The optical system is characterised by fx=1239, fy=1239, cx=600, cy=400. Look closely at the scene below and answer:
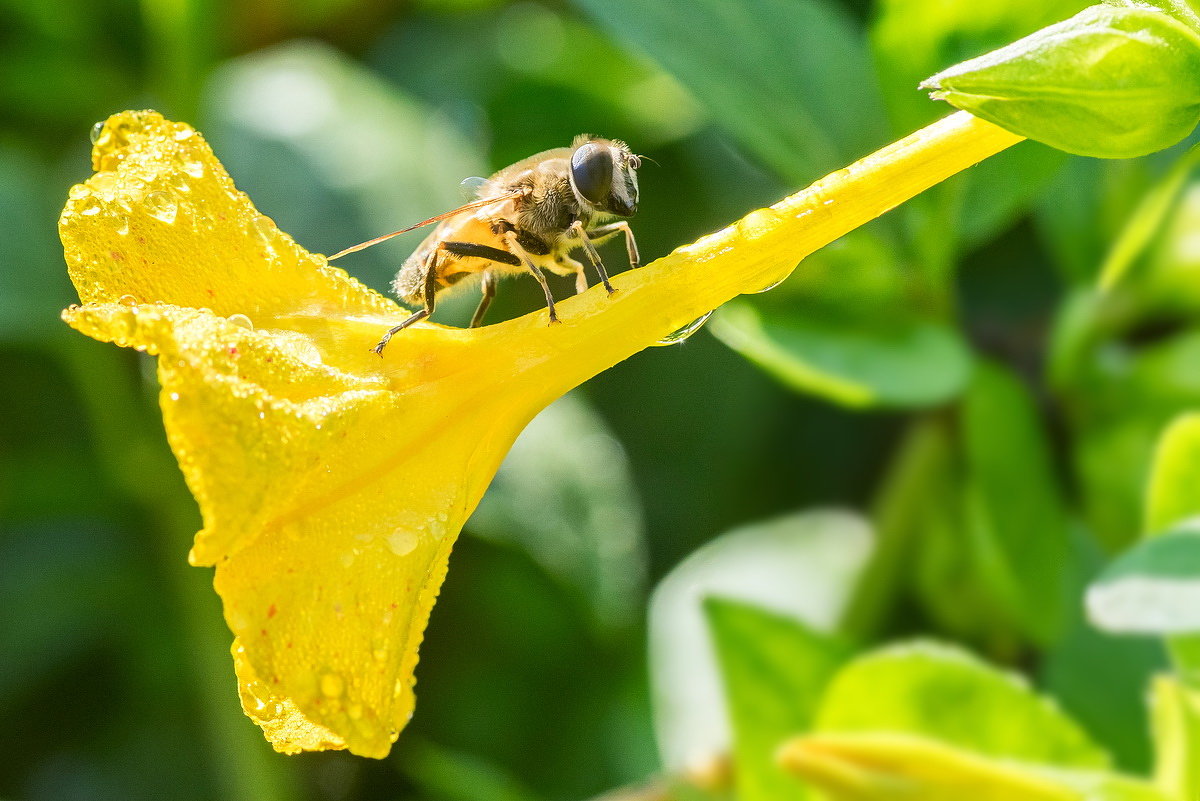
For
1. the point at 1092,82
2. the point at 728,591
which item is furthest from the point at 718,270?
the point at 728,591


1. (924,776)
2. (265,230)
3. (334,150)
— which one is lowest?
(924,776)

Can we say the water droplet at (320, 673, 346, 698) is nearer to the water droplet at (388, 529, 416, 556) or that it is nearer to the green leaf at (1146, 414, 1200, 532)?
the water droplet at (388, 529, 416, 556)

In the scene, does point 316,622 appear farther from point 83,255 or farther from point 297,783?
point 297,783

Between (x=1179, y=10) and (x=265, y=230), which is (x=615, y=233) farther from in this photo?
(x=1179, y=10)

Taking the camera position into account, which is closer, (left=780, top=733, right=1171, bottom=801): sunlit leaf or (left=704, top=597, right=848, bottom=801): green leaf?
(left=780, top=733, right=1171, bottom=801): sunlit leaf

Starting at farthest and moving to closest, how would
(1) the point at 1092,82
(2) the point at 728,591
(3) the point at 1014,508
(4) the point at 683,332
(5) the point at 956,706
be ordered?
(2) the point at 728,591 < (3) the point at 1014,508 < (5) the point at 956,706 < (4) the point at 683,332 < (1) the point at 1092,82

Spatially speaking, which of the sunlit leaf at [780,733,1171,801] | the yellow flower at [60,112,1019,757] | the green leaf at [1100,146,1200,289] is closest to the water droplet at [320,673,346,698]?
the yellow flower at [60,112,1019,757]

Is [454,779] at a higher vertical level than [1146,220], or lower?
lower
